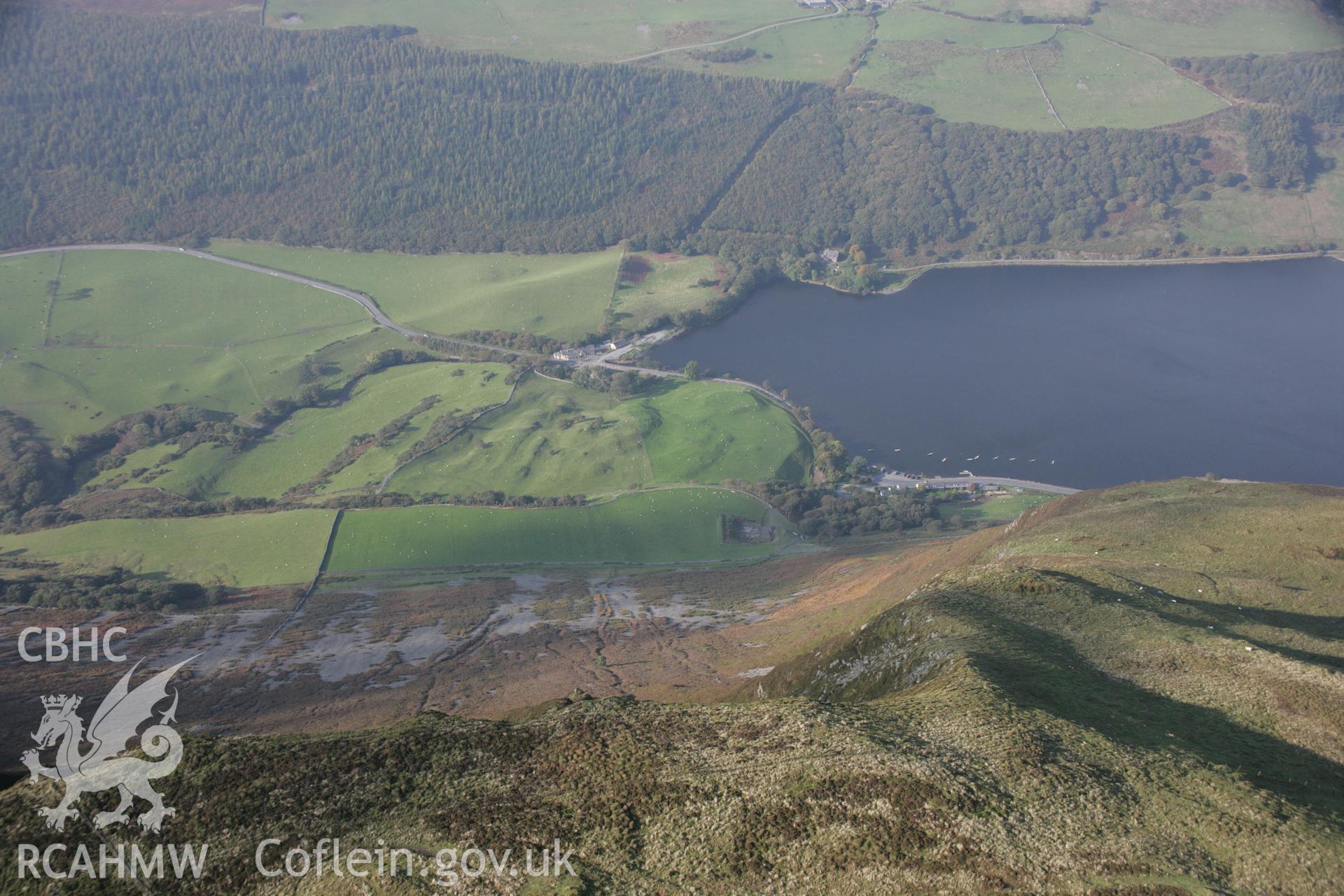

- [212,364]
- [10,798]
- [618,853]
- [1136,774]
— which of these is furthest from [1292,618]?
[212,364]

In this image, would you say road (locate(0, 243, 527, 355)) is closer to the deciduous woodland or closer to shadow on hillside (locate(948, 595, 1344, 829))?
the deciduous woodland

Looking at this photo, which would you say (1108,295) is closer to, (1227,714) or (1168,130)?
(1168,130)

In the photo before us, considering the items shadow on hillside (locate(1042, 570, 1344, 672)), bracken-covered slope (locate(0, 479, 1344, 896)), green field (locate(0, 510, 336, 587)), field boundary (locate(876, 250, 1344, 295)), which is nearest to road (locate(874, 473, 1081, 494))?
field boundary (locate(876, 250, 1344, 295))

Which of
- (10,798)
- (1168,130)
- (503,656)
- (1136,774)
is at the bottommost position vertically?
(503,656)

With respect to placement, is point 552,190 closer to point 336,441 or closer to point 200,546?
point 336,441

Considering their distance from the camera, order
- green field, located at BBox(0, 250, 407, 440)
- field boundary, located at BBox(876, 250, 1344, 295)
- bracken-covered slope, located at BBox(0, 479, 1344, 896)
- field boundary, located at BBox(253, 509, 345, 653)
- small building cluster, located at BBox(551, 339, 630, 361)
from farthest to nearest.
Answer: field boundary, located at BBox(876, 250, 1344, 295)
small building cluster, located at BBox(551, 339, 630, 361)
green field, located at BBox(0, 250, 407, 440)
field boundary, located at BBox(253, 509, 345, 653)
bracken-covered slope, located at BBox(0, 479, 1344, 896)

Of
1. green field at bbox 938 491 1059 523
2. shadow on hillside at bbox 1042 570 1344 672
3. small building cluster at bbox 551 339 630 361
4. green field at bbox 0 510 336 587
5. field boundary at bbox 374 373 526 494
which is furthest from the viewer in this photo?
small building cluster at bbox 551 339 630 361

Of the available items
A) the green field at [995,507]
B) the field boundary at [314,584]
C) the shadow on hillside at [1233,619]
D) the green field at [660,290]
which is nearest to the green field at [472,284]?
the green field at [660,290]

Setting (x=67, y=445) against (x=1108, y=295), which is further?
(x=1108, y=295)
